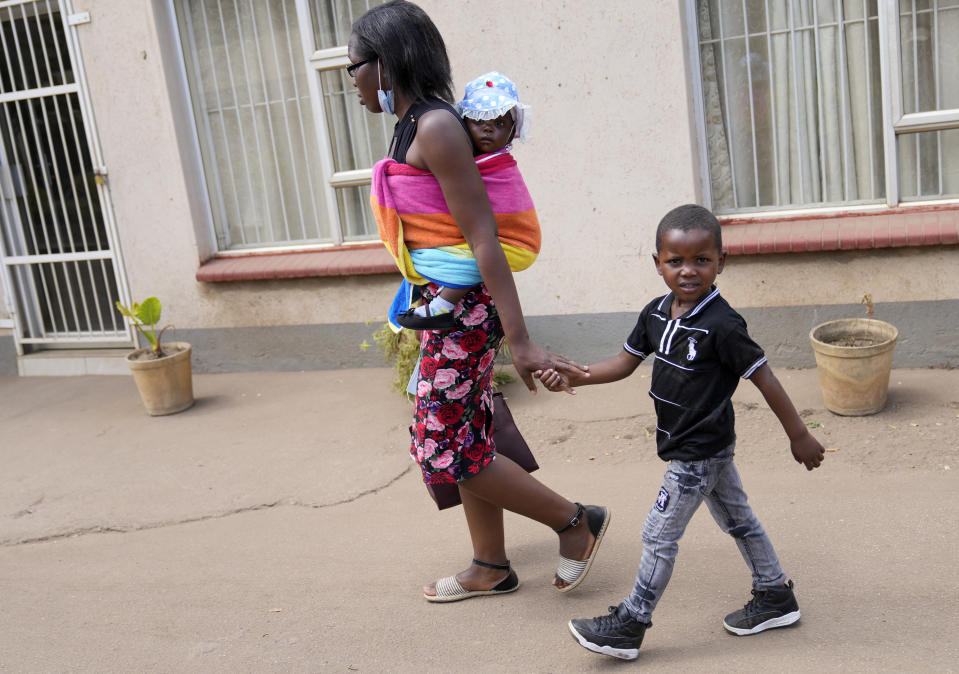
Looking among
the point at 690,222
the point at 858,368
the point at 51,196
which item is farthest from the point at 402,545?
the point at 51,196

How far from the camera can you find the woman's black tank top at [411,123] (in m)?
2.60

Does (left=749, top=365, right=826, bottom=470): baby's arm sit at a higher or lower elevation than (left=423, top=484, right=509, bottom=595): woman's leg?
higher

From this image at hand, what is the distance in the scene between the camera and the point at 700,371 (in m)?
2.46

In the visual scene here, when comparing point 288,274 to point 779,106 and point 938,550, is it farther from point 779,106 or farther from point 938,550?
point 938,550

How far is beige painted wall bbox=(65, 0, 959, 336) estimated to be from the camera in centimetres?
496

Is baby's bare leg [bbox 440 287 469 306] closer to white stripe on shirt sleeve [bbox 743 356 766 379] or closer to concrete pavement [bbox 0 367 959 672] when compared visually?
white stripe on shirt sleeve [bbox 743 356 766 379]

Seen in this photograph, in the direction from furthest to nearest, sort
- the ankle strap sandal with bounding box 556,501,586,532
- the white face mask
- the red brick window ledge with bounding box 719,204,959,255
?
the red brick window ledge with bounding box 719,204,959,255
the ankle strap sandal with bounding box 556,501,586,532
the white face mask

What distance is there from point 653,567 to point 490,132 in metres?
1.34

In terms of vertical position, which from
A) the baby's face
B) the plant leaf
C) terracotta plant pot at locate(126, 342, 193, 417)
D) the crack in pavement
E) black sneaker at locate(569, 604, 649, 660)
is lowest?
the crack in pavement

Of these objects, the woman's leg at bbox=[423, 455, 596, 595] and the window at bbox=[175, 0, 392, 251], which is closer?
the woman's leg at bbox=[423, 455, 596, 595]

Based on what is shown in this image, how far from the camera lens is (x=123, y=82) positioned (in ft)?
20.2

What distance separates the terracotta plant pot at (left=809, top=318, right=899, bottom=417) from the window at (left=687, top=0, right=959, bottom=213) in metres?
0.96

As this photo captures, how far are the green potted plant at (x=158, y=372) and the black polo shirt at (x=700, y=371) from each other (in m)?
4.00

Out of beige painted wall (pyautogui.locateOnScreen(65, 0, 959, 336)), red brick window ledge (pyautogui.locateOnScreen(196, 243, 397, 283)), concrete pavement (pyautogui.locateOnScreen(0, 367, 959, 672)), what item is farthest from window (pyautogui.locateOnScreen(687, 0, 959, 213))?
red brick window ledge (pyautogui.locateOnScreen(196, 243, 397, 283))
